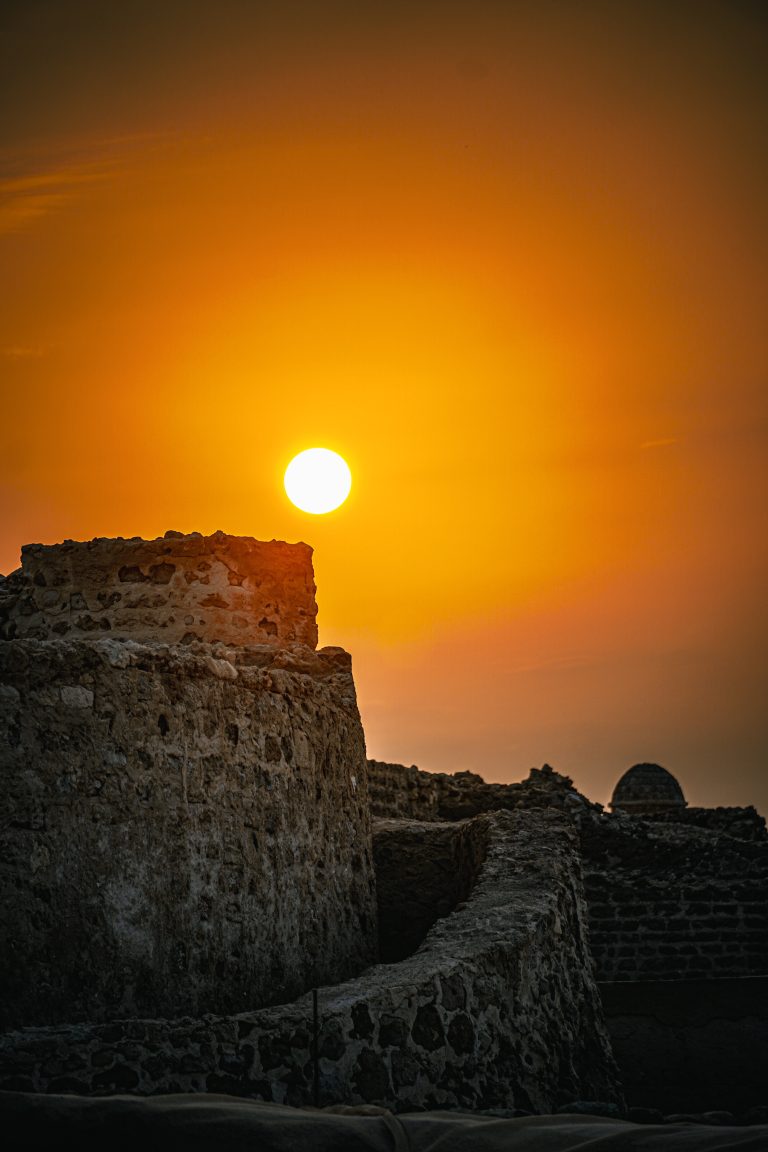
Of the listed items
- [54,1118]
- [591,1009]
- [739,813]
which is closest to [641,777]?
[739,813]

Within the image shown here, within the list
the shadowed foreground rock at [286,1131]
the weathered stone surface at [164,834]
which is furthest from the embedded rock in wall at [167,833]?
the shadowed foreground rock at [286,1131]

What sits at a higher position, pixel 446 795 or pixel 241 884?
pixel 446 795

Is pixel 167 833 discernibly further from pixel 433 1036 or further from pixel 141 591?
pixel 141 591

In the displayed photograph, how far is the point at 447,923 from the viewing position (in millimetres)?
7676

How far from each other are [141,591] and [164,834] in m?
2.83

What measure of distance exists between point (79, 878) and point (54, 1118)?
2.16 m

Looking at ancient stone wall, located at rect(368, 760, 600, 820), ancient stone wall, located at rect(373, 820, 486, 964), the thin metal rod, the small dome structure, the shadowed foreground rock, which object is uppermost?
the small dome structure

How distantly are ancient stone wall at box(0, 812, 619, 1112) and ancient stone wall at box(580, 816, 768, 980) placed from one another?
4573 millimetres

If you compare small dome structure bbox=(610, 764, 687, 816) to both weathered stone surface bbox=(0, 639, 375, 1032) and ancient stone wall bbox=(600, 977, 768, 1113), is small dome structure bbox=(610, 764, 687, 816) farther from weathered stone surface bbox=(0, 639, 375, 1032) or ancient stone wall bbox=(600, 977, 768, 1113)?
weathered stone surface bbox=(0, 639, 375, 1032)

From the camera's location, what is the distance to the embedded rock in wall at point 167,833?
19.6 feet

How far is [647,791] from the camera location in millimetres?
32438

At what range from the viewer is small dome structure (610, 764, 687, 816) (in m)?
32.0

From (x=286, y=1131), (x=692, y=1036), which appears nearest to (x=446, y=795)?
(x=692, y=1036)

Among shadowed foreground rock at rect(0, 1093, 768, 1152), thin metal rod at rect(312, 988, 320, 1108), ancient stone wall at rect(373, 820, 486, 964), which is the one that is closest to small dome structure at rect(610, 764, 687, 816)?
ancient stone wall at rect(373, 820, 486, 964)
